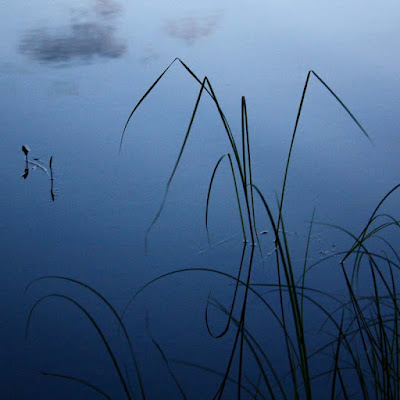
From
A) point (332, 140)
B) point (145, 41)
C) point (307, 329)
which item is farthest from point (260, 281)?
point (145, 41)

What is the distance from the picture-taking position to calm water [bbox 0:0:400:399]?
123cm

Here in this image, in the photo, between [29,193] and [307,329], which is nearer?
[307,329]

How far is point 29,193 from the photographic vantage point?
5.40 ft

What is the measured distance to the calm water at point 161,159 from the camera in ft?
4.05

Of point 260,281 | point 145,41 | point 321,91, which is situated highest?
point 145,41

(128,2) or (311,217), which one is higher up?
(128,2)

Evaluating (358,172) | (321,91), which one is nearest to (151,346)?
(358,172)

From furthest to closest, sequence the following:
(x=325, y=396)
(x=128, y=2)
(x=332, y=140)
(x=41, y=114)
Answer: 1. (x=128, y=2)
2. (x=41, y=114)
3. (x=332, y=140)
4. (x=325, y=396)

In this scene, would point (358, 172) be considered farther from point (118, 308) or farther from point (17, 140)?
point (17, 140)

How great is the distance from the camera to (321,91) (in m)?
2.06

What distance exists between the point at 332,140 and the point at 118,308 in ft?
2.82

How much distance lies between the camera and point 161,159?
1.76m

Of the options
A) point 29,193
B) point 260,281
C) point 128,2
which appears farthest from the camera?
point 128,2

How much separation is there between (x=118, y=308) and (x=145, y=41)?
4.61 feet
